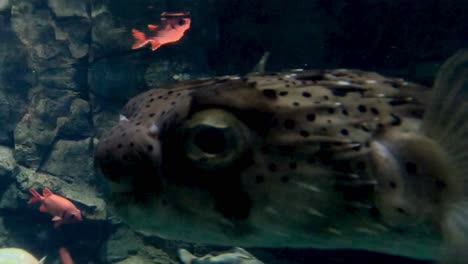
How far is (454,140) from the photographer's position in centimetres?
120

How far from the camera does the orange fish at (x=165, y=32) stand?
636 cm

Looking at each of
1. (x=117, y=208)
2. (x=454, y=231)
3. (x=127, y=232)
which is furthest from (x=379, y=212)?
(x=127, y=232)

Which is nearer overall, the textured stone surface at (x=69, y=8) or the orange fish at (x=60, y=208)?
the orange fish at (x=60, y=208)

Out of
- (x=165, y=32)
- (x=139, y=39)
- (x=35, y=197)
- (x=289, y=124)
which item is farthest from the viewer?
(x=35, y=197)

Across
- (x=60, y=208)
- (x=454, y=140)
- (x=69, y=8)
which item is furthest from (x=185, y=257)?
(x=69, y=8)

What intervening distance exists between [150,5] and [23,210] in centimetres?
441

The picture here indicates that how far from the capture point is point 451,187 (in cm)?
121

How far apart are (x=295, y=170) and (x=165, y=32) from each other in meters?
5.55

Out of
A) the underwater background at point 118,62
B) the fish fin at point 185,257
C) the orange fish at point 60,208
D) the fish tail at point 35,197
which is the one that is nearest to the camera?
the fish fin at point 185,257

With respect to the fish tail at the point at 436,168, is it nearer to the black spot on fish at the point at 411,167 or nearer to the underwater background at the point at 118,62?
the black spot on fish at the point at 411,167

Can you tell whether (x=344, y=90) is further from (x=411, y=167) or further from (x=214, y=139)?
(x=214, y=139)

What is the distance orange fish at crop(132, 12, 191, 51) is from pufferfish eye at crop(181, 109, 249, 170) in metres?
5.23

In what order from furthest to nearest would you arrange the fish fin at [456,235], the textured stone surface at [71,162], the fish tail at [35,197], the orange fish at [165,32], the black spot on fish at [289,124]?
the textured stone surface at [71,162] < the fish tail at [35,197] < the orange fish at [165,32] < the black spot on fish at [289,124] < the fish fin at [456,235]

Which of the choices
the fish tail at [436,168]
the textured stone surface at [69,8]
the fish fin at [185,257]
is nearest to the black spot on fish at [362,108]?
the fish tail at [436,168]
